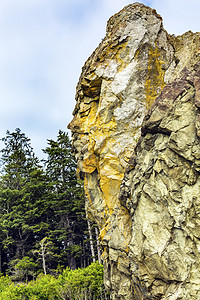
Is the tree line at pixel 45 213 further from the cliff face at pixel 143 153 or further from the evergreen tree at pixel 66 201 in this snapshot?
the cliff face at pixel 143 153

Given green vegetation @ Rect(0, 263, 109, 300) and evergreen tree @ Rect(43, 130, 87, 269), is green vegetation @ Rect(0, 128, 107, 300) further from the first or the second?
green vegetation @ Rect(0, 263, 109, 300)

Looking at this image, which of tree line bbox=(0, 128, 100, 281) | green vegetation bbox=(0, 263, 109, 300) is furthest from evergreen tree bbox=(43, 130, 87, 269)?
green vegetation bbox=(0, 263, 109, 300)

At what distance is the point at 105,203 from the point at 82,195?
Result: 37.8 feet

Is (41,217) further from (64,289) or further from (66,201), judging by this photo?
(64,289)

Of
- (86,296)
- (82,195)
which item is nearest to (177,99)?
→ (86,296)

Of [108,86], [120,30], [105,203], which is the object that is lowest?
[105,203]

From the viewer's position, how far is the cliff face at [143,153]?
9156mm

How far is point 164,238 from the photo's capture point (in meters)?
9.45

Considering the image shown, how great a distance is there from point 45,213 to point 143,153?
65.1 ft

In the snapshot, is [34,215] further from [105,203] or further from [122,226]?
[122,226]

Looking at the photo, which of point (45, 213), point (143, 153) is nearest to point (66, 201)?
point (45, 213)

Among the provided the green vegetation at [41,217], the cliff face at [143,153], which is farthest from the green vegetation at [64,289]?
the green vegetation at [41,217]

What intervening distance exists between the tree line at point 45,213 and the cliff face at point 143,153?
31.0ft

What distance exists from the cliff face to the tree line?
31.0 ft
